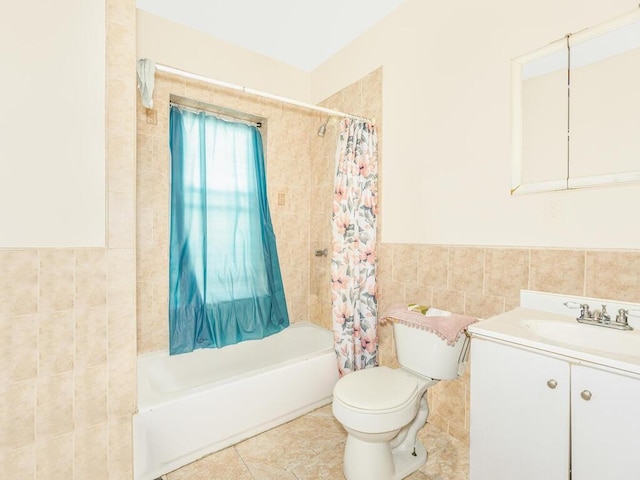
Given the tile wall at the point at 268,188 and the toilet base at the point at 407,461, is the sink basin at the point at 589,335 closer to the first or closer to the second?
the toilet base at the point at 407,461

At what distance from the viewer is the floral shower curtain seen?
6.93ft

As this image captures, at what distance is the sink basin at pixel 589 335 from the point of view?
3.62 feet

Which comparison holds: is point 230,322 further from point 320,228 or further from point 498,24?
point 498,24

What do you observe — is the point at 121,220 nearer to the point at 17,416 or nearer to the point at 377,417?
the point at 17,416

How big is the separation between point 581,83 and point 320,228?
1950mm

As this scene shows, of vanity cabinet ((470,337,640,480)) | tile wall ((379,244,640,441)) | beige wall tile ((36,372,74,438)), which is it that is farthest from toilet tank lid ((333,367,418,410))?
beige wall tile ((36,372,74,438))

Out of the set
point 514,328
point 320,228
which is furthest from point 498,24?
point 320,228

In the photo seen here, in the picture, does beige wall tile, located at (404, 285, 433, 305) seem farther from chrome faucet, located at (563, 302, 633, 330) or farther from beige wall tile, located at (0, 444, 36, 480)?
beige wall tile, located at (0, 444, 36, 480)

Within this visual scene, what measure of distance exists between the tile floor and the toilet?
3.8 inches

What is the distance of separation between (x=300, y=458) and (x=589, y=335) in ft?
4.85

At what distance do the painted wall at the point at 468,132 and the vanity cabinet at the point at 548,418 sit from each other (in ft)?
2.09

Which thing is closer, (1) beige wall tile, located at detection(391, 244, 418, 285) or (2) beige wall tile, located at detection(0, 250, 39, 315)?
(2) beige wall tile, located at detection(0, 250, 39, 315)

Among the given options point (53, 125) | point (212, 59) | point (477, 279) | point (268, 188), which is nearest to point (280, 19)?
point (212, 59)

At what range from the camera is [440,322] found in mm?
1542
